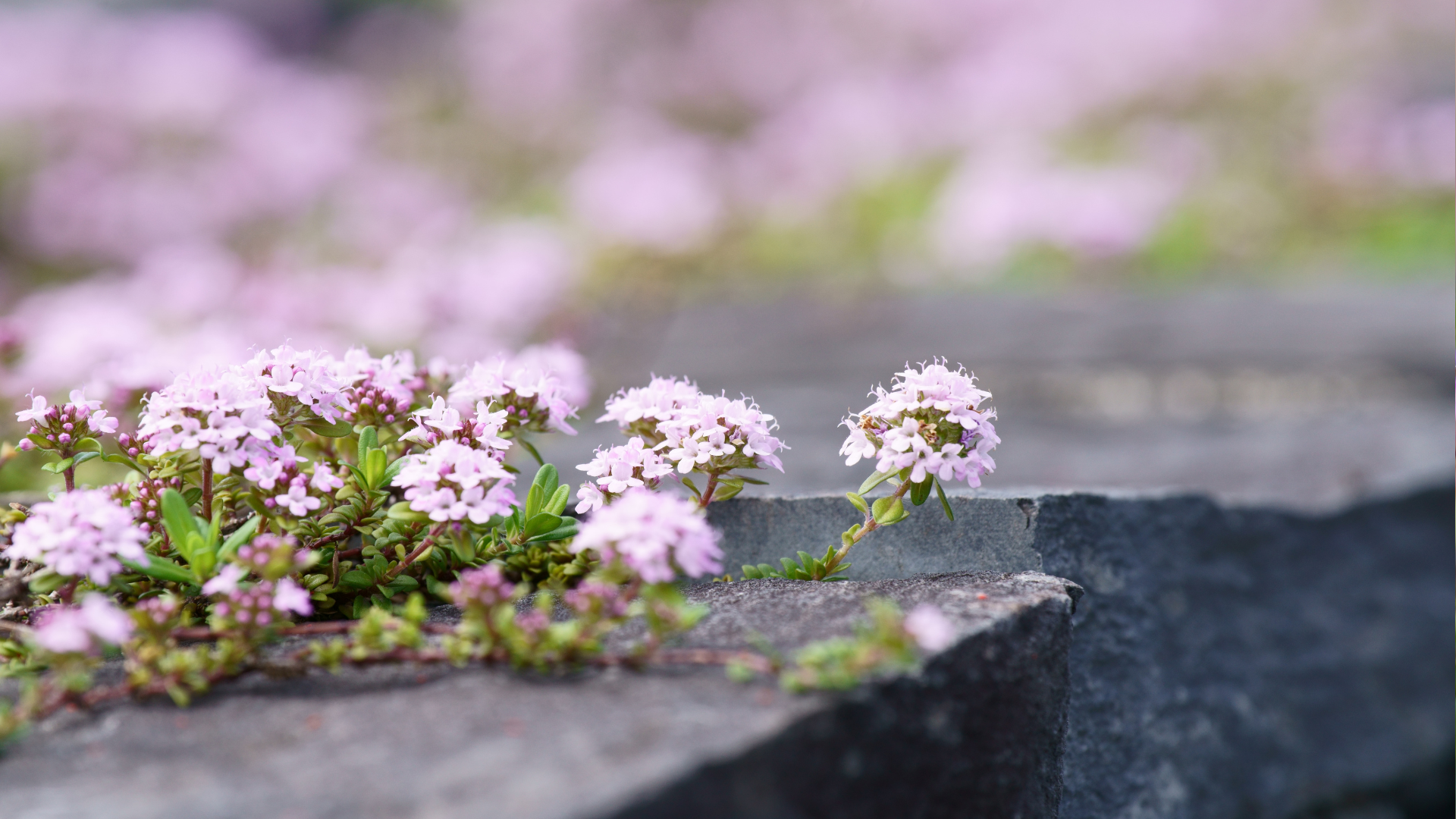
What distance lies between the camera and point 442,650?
1613 millimetres

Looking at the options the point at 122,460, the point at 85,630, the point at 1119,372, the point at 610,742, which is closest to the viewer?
the point at 610,742

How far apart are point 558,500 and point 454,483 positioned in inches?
11.3

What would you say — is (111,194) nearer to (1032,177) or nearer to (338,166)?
(338,166)

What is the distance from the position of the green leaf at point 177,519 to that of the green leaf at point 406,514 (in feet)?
0.95

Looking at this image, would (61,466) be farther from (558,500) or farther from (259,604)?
(558,500)

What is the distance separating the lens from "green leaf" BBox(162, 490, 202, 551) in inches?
66.2

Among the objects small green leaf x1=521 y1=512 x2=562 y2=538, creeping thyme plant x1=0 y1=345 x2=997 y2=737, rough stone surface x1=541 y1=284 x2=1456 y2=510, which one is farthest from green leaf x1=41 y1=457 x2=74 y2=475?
rough stone surface x1=541 y1=284 x2=1456 y2=510

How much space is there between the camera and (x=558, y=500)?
196 cm

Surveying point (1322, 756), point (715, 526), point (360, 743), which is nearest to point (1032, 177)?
point (1322, 756)

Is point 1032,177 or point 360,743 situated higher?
point 1032,177

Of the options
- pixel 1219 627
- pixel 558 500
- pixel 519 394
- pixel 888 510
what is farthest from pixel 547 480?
pixel 1219 627

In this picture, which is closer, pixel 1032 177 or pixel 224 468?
pixel 224 468

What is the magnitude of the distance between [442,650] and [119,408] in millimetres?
1335

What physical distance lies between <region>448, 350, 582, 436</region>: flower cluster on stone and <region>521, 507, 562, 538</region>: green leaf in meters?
0.18
